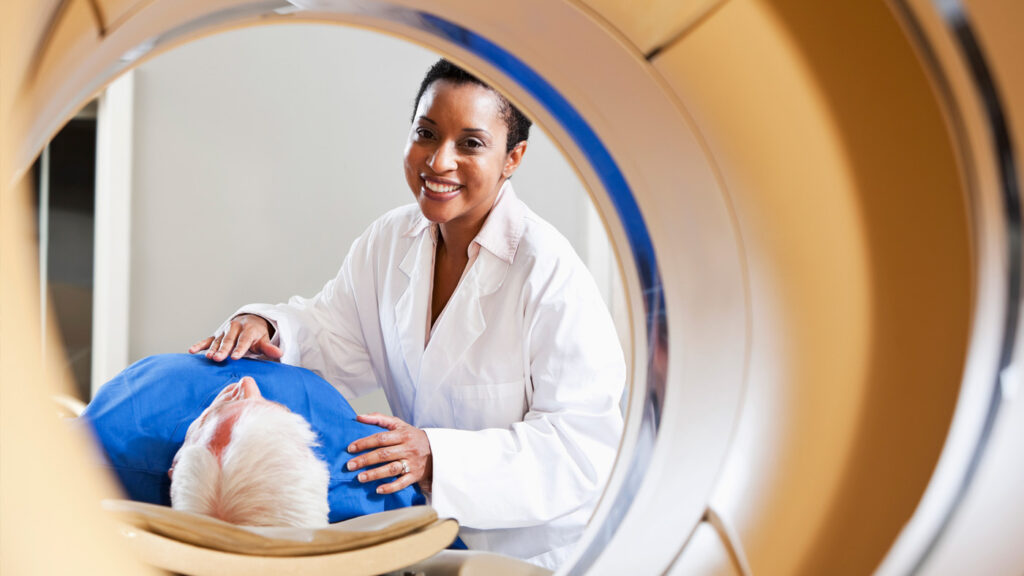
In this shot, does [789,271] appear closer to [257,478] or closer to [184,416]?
[257,478]

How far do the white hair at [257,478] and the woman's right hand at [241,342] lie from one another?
225mm

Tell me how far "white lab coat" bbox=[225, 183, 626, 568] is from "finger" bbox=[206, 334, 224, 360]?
0.12 metres

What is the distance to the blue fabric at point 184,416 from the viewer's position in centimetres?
83

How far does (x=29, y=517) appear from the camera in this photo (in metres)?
0.22

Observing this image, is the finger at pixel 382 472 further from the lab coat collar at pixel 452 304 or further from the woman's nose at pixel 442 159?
the woman's nose at pixel 442 159

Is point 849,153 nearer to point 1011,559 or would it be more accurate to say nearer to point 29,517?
point 1011,559

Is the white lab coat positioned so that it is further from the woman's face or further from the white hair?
the white hair

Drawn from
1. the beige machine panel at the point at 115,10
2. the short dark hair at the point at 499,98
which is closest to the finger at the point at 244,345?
the short dark hair at the point at 499,98

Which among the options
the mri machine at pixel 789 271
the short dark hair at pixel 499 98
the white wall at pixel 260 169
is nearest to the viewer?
the mri machine at pixel 789 271

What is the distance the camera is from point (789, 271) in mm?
374

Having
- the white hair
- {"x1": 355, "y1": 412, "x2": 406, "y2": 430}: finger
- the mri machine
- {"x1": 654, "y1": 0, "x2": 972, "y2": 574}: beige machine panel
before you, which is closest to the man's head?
the white hair

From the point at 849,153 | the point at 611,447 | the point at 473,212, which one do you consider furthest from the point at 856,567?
the point at 473,212

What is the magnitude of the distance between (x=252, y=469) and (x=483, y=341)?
0.49m

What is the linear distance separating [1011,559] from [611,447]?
826mm
